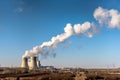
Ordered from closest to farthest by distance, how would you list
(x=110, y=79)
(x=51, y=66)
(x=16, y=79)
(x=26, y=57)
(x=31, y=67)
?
(x=16, y=79)
(x=110, y=79)
(x=26, y=57)
(x=31, y=67)
(x=51, y=66)

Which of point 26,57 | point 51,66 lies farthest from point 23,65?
point 51,66

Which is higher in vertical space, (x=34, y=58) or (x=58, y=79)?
(x=34, y=58)

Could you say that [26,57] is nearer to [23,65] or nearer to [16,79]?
[23,65]

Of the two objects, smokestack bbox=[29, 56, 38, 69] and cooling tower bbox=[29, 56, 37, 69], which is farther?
cooling tower bbox=[29, 56, 37, 69]

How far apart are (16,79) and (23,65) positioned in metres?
43.4

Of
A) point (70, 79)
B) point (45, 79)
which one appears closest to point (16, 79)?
point (45, 79)

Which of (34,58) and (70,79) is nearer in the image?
(70,79)

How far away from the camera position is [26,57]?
86.6m

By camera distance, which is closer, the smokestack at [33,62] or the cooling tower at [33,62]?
the smokestack at [33,62]

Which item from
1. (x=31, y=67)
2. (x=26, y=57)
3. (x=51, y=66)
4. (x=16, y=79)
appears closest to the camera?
(x=16, y=79)

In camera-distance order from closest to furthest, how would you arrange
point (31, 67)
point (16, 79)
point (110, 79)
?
point (16, 79) < point (110, 79) < point (31, 67)

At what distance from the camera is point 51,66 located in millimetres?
151500

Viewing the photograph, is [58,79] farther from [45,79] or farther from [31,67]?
[31,67]

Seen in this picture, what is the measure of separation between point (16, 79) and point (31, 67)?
162 feet
